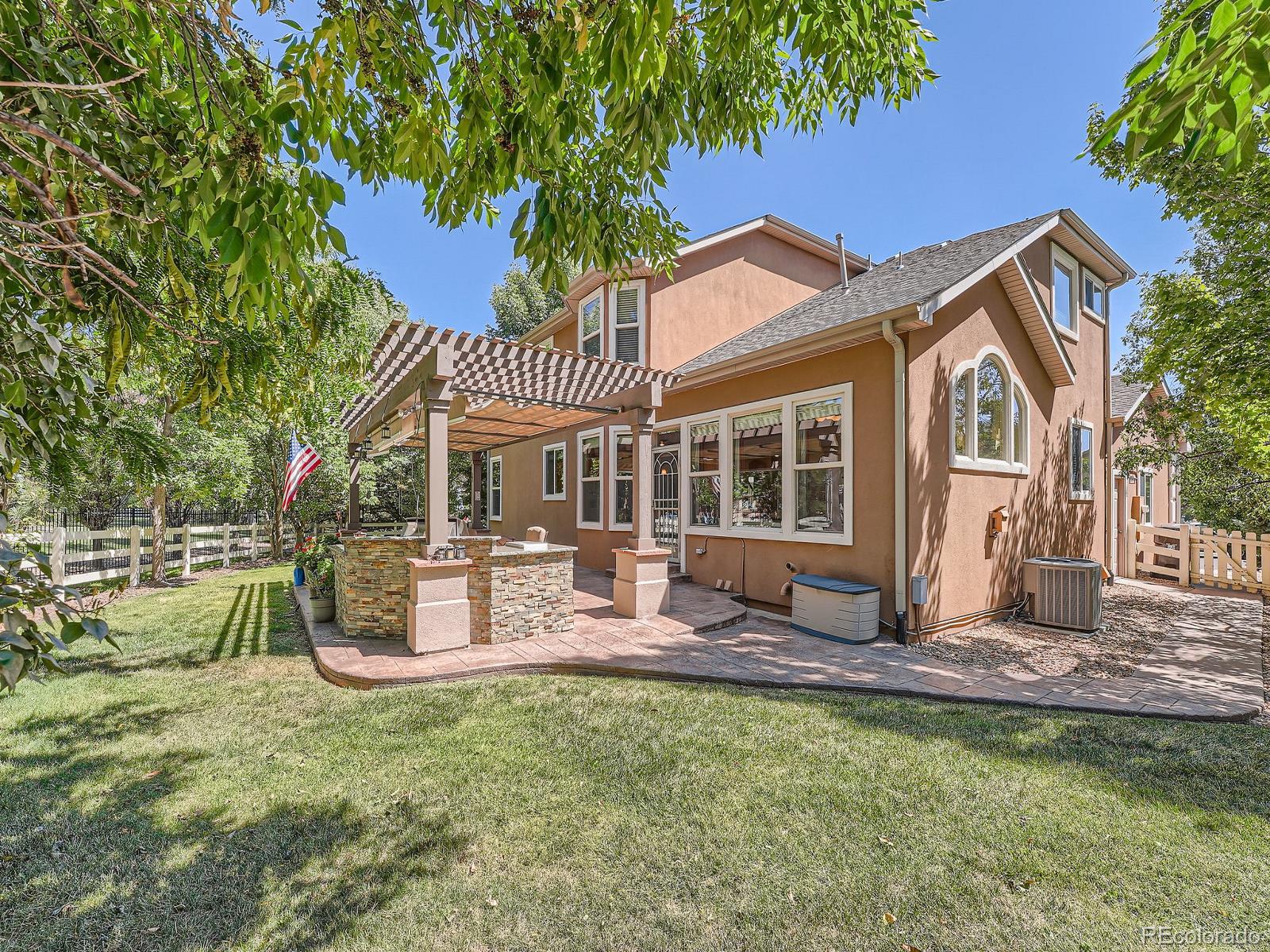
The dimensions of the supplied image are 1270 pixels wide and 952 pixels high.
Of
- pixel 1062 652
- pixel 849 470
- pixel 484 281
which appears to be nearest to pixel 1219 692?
pixel 1062 652

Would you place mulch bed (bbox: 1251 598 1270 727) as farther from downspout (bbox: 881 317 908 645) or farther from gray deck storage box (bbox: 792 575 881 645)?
gray deck storage box (bbox: 792 575 881 645)

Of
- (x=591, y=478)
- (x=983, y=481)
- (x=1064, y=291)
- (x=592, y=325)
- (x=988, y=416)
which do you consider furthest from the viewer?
(x=591, y=478)

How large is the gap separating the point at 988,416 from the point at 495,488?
14019 millimetres

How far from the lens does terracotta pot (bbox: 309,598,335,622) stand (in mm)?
7395

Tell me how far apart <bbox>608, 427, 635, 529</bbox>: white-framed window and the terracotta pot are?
18.2 ft

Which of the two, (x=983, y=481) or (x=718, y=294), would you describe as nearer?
(x=983, y=481)

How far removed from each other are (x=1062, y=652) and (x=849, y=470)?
3.21 m

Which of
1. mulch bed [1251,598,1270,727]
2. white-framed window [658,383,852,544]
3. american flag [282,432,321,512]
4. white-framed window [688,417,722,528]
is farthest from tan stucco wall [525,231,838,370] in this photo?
mulch bed [1251,598,1270,727]

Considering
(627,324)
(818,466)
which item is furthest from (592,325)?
(818,466)

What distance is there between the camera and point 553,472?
14.2 meters

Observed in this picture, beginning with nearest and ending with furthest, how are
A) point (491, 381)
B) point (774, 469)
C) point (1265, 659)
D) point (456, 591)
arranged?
point (456, 591) < point (1265, 659) < point (491, 381) < point (774, 469)

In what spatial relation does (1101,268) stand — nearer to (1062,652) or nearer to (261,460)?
(1062,652)

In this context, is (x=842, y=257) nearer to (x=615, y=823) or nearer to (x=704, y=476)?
(x=704, y=476)

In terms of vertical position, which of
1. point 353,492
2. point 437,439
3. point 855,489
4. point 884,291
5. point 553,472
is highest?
point 884,291
